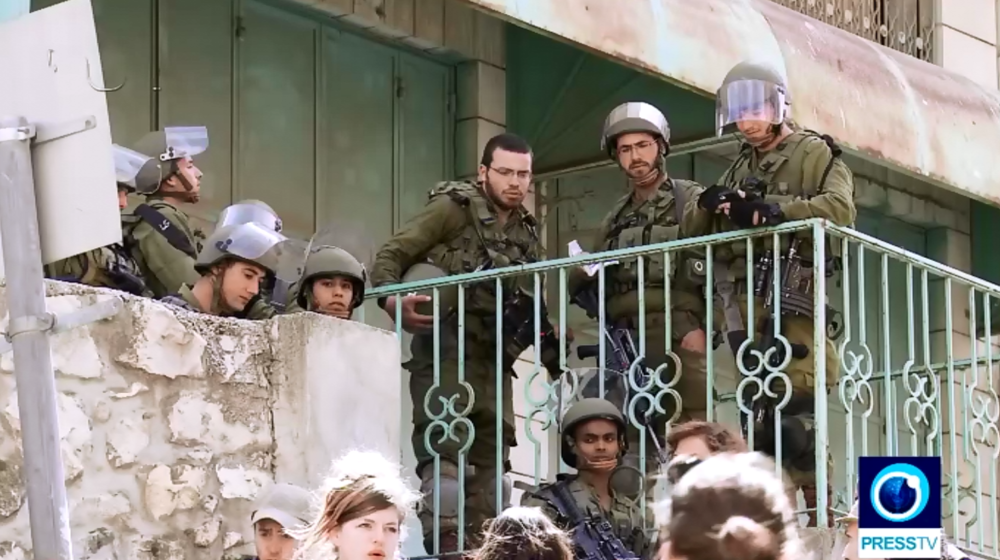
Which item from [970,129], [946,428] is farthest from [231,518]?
[946,428]

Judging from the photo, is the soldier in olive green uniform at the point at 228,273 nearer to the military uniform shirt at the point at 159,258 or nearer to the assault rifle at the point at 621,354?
the military uniform shirt at the point at 159,258

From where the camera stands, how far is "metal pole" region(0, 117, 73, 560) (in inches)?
183

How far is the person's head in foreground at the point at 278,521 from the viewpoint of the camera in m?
6.70

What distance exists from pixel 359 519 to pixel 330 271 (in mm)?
1911

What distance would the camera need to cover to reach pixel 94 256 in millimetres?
7875

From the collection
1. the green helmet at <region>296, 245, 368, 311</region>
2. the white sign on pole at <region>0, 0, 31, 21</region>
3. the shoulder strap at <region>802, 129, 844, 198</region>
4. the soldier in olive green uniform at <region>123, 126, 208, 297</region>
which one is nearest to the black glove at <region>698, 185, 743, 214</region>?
the shoulder strap at <region>802, 129, 844, 198</region>

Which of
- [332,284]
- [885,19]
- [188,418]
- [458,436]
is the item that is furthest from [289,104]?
[885,19]

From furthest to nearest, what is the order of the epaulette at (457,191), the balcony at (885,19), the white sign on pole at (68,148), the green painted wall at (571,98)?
the balcony at (885,19) < the green painted wall at (571,98) < the epaulette at (457,191) < the white sign on pole at (68,148)

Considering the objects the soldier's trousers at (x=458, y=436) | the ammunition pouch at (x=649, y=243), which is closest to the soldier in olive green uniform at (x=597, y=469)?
the soldier's trousers at (x=458, y=436)

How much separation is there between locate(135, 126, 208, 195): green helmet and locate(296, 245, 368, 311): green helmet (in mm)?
826

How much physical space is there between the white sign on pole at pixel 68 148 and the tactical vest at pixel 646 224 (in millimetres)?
3707

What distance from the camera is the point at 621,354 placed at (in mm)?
8242

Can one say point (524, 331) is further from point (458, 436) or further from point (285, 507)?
point (285, 507)

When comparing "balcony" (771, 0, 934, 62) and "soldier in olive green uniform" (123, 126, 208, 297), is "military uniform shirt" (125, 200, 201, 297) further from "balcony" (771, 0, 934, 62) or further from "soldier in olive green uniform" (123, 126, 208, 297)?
"balcony" (771, 0, 934, 62)
